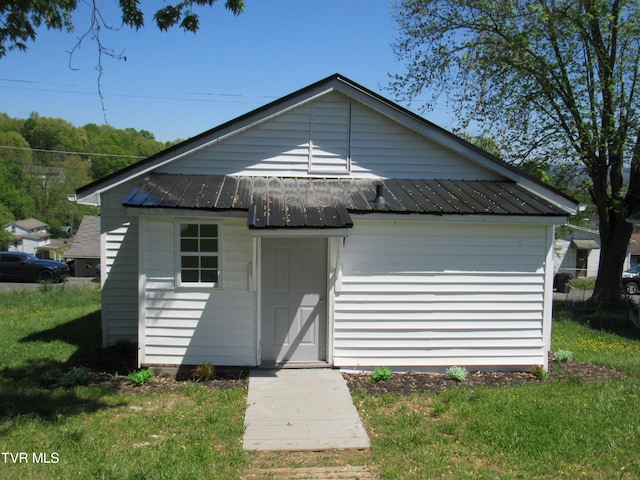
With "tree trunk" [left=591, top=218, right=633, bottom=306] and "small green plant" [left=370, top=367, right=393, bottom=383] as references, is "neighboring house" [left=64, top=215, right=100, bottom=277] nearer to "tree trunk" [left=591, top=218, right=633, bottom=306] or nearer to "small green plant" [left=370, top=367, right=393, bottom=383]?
"tree trunk" [left=591, top=218, right=633, bottom=306]

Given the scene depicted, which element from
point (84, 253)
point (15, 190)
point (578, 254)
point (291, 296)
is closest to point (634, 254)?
point (578, 254)

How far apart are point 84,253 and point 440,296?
33159 mm

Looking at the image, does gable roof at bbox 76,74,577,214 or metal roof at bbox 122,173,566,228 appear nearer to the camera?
metal roof at bbox 122,173,566,228

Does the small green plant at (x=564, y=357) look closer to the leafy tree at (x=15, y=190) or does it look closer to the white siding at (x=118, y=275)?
the white siding at (x=118, y=275)

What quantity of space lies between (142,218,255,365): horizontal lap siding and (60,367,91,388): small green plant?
2.86 feet

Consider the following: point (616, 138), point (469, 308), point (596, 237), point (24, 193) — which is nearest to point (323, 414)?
point (469, 308)

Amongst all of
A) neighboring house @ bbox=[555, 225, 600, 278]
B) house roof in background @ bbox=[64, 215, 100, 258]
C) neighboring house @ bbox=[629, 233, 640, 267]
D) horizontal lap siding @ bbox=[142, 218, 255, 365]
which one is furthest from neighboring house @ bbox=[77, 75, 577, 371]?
neighboring house @ bbox=[629, 233, 640, 267]

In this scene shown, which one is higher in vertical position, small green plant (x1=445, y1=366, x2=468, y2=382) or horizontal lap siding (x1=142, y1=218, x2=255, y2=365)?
horizontal lap siding (x1=142, y1=218, x2=255, y2=365)

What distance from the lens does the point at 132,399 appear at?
6.48 meters

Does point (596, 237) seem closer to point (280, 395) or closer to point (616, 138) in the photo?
point (616, 138)

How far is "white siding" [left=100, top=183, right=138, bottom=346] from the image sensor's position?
9242mm

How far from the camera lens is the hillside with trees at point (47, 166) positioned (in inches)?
2729

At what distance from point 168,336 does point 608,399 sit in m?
6.33

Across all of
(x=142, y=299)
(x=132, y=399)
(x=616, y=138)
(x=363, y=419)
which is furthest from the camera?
(x=616, y=138)
